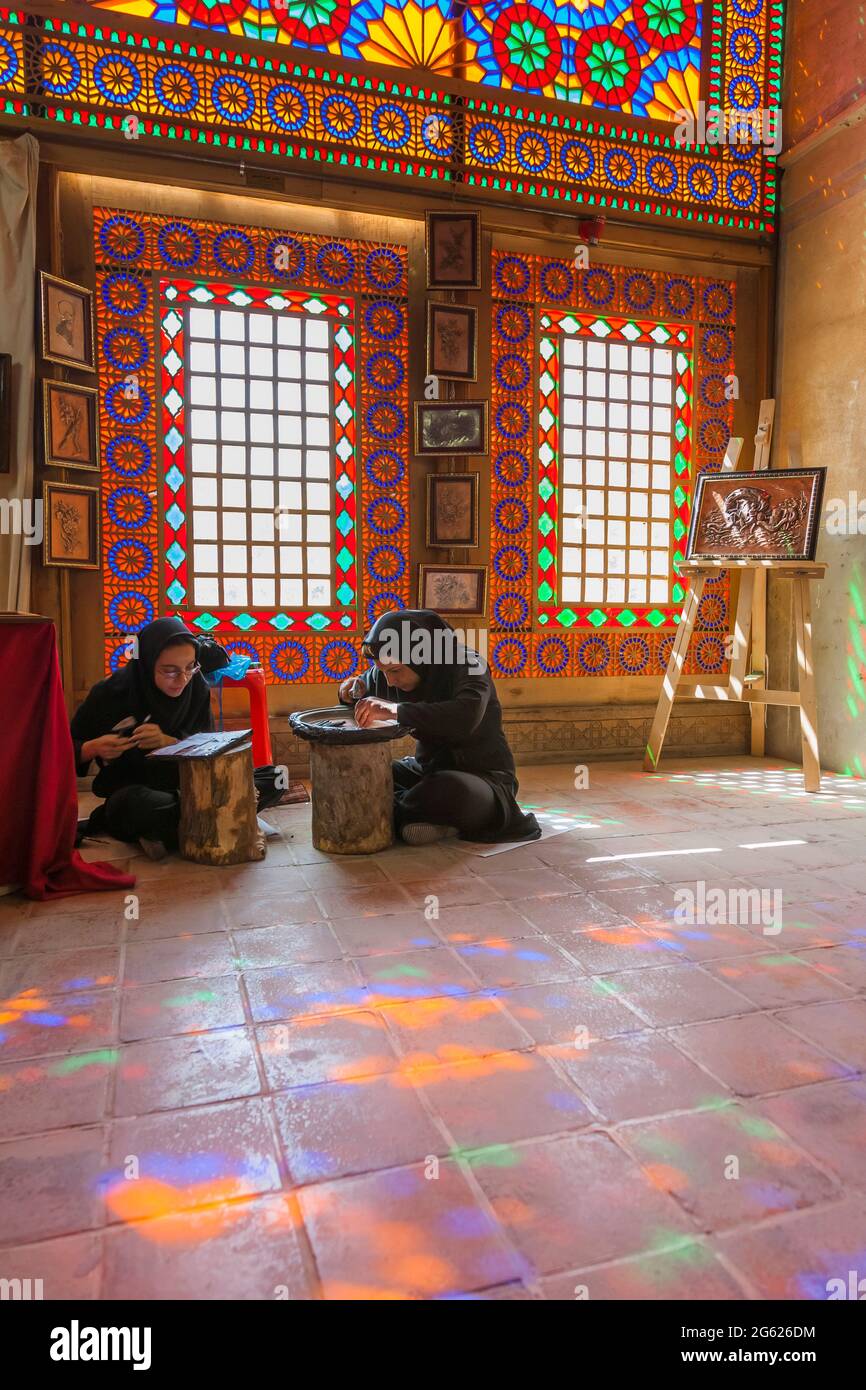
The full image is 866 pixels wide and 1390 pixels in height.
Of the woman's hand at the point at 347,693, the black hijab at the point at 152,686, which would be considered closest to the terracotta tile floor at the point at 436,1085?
the black hijab at the point at 152,686

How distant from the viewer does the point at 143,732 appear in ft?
12.9

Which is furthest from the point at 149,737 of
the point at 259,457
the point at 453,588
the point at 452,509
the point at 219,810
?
the point at 452,509

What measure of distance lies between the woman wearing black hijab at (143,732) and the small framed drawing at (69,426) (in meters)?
1.50

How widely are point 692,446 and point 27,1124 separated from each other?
19.3 feet

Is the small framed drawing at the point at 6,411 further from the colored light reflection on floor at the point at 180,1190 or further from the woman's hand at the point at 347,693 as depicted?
the colored light reflection on floor at the point at 180,1190

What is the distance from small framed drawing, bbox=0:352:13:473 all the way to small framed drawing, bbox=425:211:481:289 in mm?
2518

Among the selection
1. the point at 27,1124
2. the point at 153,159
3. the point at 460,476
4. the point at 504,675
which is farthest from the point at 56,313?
the point at 27,1124

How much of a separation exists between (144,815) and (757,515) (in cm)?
402

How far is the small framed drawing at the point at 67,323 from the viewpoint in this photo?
4875 mm

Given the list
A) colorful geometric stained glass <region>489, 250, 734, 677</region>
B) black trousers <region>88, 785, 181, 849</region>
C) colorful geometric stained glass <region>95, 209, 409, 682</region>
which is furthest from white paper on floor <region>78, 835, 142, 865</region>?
Answer: colorful geometric stained glass <region>489, 250, 734, 677</region>

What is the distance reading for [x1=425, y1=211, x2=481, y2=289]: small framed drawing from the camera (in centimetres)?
561

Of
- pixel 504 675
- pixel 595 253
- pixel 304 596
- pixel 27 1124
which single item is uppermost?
pixel 595 253
